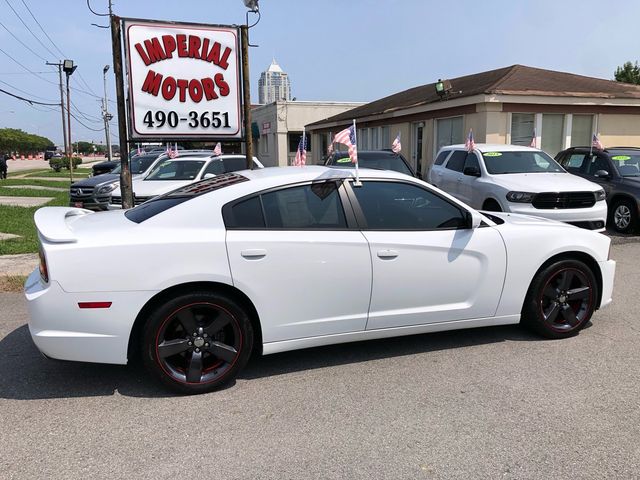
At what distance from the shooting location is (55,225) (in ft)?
12.5

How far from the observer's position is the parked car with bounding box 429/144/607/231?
8891 mm

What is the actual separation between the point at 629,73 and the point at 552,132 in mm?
27354

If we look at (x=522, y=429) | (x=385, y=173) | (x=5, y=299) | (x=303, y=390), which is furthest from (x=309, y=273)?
(x=5, y=299)

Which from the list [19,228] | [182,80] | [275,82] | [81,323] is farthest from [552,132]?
[275,82]

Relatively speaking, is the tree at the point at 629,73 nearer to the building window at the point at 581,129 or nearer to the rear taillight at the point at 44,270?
the building window at the point at 581,129

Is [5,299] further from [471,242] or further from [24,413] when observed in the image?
[471,242]

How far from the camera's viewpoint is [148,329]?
358 centimetres

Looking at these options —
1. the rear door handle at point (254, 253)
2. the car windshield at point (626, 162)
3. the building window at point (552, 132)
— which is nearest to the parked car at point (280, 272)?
the rear door handle at point (254, 253)

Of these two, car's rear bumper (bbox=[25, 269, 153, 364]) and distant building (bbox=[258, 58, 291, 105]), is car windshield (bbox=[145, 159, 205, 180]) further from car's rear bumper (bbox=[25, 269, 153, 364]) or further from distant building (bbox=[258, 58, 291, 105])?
distant building (bbox=[258, 58, 291, 105])

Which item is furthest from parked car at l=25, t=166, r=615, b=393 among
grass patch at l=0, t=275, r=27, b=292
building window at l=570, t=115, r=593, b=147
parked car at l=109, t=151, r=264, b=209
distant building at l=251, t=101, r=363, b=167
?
distant building at l=251, t=101, r=363, b=167

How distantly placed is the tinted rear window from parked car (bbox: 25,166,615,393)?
22 millimetres

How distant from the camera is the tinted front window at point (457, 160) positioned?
1102 cm

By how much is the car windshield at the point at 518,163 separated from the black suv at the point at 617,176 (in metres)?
1.24

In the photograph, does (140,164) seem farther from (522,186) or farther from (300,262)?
(300,262)
